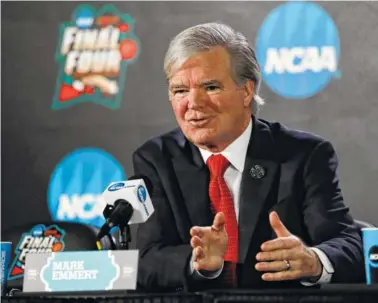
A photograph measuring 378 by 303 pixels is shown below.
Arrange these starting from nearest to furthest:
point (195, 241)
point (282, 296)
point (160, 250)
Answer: point (282, 296) < point (195, 241) < point (160, 250)

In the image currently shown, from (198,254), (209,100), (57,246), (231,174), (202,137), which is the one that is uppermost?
(209,100)

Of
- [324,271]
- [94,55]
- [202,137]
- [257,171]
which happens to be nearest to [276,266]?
[324,271]

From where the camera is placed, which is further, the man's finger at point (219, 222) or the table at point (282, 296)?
the man's finger at point (219, 222)

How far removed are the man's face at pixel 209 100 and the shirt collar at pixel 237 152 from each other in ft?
0.06

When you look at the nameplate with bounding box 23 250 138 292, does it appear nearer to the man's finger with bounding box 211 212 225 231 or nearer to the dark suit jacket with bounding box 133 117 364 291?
the man's finger with bounding box 211 212 225 231

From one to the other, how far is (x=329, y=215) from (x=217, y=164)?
435 mm

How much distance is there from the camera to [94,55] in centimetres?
293

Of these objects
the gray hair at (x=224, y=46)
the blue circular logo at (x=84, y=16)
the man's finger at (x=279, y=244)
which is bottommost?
the man's finger at (x=279, y=244)

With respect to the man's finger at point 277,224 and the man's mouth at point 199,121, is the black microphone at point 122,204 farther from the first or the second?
the man's mouth at point 199,121

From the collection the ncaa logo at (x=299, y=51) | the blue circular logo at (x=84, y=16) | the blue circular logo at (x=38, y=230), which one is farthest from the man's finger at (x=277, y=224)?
the blue circular logo at (x=84, y=16)

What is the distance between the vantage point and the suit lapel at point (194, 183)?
2479 mm

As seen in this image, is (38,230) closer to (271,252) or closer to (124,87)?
(124,87)

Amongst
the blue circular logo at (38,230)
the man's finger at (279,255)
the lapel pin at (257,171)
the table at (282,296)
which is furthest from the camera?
the blue circular logo at (38,230)

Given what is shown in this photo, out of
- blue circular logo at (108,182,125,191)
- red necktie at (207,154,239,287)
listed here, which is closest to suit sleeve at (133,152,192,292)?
red necktie at (207,154,239,287)
